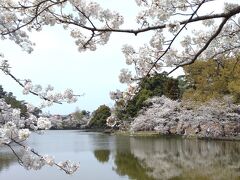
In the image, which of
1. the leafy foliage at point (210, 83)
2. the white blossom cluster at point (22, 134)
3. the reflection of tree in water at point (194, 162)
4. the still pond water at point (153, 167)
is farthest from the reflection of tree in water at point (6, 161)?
the white blossom cluster at point (22, 134)

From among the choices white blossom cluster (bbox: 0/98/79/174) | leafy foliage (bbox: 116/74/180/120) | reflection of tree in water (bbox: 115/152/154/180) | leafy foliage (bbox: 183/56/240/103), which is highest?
leafy foliage (bbox: 116/74/180/120)

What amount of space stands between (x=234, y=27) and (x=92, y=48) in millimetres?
1748

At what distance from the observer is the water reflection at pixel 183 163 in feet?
39.2

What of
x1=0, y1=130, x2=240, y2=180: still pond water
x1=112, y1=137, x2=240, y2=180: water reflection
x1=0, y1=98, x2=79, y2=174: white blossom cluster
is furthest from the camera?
x1=0, y1=130, x2=240, y2=180: still pond water

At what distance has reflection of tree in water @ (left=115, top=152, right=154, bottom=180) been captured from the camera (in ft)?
40.8

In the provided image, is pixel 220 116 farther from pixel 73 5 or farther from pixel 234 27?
pixel 73 5

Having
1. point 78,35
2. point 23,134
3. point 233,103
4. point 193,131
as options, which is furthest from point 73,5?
point 193,131

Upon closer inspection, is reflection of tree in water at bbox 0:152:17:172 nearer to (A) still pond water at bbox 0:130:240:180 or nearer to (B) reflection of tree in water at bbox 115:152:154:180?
(A) still pond water at bbox 0:130:240:180

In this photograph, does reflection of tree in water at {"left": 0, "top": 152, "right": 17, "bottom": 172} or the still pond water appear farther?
reflection of tree in water at {"left": 0, "top": 152, "right": 17, "bottom": 172}

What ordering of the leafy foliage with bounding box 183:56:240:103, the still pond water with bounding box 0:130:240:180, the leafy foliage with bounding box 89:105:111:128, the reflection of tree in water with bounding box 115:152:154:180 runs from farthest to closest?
1. the leafy foliage with bounding box 89:105:111:128
2. the leafy foliage with bounding box 183:56:240:103
3. the reflection of tree in water with bounding box 115:152:154:180
4. the still pond water with bounding box 0:130:240:180

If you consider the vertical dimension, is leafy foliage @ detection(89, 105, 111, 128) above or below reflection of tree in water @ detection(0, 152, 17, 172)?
above

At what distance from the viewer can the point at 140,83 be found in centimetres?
381

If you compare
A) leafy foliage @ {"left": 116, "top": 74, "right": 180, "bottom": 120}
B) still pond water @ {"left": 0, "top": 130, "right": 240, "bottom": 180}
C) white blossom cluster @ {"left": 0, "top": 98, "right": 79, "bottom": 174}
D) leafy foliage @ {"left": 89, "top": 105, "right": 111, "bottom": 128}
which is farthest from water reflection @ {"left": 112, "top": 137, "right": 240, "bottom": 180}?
leafy foliage @ {"left": 89, "top": 105, "right": 111, "bottom": 128}

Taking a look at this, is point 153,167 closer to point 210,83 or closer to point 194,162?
point 194,162
